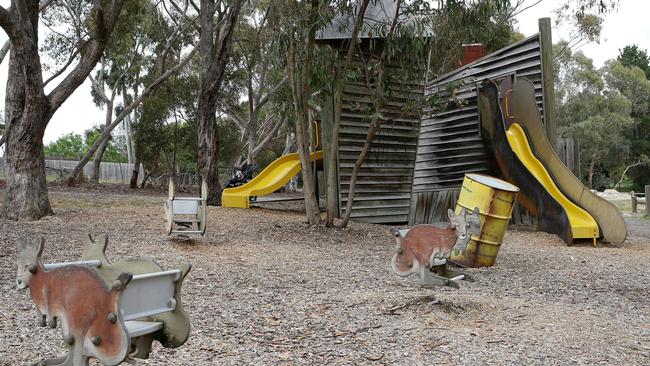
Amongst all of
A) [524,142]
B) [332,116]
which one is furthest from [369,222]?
[524,142]

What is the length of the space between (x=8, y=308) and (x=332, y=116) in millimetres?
8831

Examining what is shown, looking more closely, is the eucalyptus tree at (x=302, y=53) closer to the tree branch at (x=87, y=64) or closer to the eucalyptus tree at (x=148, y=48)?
the tree branch at (x=87, y=64)

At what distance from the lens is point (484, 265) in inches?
321

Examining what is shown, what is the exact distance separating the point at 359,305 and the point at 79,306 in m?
3.02

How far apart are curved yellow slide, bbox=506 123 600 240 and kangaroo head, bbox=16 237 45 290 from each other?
32.5 feet

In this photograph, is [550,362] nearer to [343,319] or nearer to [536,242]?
[343,319]

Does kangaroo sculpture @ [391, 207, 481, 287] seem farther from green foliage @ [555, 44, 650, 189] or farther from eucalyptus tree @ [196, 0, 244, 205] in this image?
green foliage @ [555, 44, 650, 189]

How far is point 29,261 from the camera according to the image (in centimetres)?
298

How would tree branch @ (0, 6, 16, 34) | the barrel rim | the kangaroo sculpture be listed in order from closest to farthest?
the kangaroo sculpture, the barrel rim, tree branch @ (0, 6, 16, 34)

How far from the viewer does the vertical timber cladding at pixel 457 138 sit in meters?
13.5

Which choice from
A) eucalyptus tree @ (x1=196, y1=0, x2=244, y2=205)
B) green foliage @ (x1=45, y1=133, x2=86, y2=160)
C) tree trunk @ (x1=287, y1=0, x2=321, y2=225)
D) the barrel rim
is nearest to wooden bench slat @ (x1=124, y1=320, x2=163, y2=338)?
the barrel rim

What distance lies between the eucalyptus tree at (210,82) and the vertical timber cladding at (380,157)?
4143mm

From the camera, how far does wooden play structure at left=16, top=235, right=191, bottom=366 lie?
107 inches

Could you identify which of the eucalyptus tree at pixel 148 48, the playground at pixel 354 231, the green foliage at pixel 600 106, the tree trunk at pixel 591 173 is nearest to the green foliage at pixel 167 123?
the eucalyptus tree at pixel 148 48
